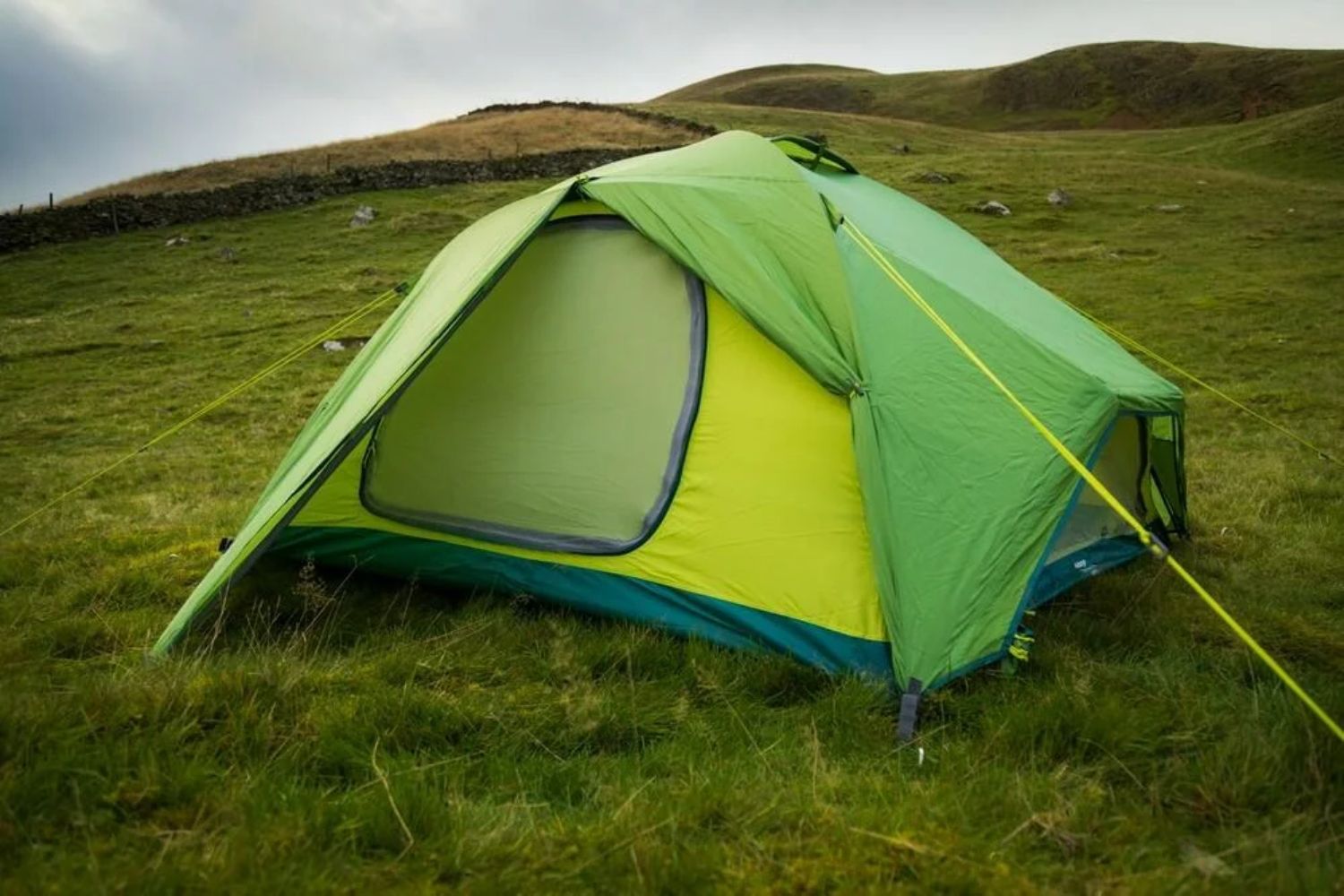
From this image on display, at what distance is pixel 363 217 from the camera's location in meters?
28.9

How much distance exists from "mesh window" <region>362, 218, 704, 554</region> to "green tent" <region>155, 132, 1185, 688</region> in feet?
0.05

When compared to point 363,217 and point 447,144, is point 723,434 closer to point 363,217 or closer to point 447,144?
point 363,217

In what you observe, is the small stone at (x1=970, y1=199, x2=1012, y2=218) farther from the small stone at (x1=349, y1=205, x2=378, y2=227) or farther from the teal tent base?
the teal tent base

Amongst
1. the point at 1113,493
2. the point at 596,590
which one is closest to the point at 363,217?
the point at 596,590

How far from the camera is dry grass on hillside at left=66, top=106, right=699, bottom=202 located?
37875 millimetres

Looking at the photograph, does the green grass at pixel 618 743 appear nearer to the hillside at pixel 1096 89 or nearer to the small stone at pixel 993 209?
the small stone at pixel 993 209

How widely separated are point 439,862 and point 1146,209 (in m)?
29.9

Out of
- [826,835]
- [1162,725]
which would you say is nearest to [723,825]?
[826,835]

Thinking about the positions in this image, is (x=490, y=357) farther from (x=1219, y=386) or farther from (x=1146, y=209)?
(x=1146, y=209)

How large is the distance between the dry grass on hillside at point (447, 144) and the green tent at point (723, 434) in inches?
1411

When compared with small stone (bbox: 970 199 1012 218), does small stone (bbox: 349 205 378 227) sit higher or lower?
higher

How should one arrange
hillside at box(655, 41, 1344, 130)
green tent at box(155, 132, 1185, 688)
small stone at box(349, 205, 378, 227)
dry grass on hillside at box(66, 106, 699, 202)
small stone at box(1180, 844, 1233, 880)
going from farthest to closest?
hillside at box(655, 41, 1344, 130) < dry grass on hillside at box(66, 106, 699, 202) < small stone at box(349, 205, 378, 227) < green tent at box(155, 132, 1185, 688) < small stone at box(1180, 844, 1233, 880)

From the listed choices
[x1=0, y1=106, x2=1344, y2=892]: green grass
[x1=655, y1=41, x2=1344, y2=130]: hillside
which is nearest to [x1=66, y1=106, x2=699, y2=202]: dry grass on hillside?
[x1=655, y1=41, x2=1344, y2=130]: hillside

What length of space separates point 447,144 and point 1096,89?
233 ft
